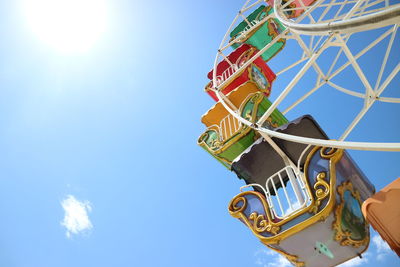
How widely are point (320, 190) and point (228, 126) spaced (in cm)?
417

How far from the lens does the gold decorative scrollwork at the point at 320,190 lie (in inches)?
235

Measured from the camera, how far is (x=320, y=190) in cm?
604

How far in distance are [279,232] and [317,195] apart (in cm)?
106

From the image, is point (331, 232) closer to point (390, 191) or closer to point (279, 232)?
point (279, 232)

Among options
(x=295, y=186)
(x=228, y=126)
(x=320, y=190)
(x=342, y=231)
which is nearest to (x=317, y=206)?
(x=320, y=190)

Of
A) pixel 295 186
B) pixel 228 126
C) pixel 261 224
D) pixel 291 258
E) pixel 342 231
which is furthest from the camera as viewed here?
pixel 228 126

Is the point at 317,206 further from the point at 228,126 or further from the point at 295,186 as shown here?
the point at 228,126

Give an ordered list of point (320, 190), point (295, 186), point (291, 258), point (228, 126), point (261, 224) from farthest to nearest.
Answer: point (228, 126), point (295, 186), point (261, 224), point (291, 258), point (320, 190)

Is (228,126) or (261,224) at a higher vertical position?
(228,126)

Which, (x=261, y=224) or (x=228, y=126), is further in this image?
(x=228, y=126)

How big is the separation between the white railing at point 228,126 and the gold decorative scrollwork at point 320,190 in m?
3.10

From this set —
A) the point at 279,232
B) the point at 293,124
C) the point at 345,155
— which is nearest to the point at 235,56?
the point at 293,124

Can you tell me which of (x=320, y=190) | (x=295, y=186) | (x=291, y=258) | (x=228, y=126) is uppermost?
(x=228, y=126)

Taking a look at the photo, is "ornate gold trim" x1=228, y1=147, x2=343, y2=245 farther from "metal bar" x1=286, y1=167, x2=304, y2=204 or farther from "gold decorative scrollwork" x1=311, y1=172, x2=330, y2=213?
"metal bar" x1=286, y1=167, x2=304, y2=204
